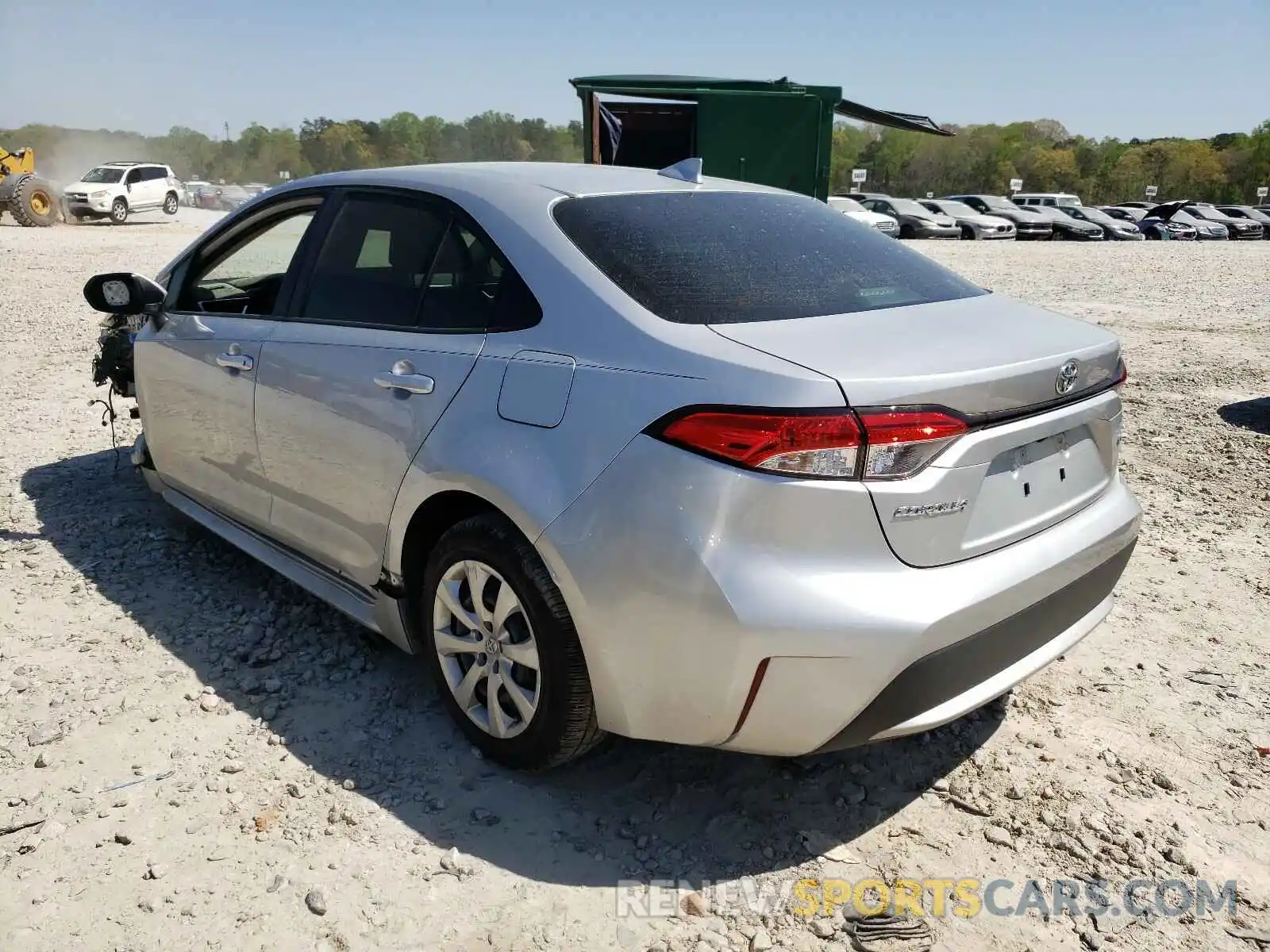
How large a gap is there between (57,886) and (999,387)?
2517 millimetres

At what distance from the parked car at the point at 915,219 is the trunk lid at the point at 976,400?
2799 cm

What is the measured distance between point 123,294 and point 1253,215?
42.5 m

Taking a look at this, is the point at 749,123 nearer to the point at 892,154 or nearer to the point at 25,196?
the point at 25,196

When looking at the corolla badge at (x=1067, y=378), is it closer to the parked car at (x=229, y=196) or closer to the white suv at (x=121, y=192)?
the white suv at (x=121, y=192)

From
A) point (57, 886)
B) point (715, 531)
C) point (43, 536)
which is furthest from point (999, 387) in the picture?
point (43, 536)

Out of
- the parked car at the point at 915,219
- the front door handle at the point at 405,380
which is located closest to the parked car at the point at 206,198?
the parked car at the point at 915,219

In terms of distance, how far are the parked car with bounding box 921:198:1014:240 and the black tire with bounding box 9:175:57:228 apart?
27.1 metres

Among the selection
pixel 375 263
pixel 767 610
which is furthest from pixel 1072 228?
pixel 767 610

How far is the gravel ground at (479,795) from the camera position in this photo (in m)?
2.17

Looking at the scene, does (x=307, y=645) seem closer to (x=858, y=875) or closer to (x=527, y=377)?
(x=527, y=377)

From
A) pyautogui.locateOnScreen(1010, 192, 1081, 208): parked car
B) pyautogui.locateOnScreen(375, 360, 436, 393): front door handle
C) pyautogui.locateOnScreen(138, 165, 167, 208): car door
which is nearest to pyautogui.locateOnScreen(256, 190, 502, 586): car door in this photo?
pyautogui.locateOnScreen(375, 360, 436, 393): front door handle

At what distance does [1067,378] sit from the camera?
2.29 meters

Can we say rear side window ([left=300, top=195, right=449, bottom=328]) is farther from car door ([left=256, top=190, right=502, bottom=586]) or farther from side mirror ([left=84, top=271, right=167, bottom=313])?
side mirror ([left=84, top=271, right=167, bottom=313])

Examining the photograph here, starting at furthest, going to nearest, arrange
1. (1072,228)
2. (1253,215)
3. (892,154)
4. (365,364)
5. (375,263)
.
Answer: (892,154) < (1253,215) < (1072,228) < (375,263) < (365,364)
